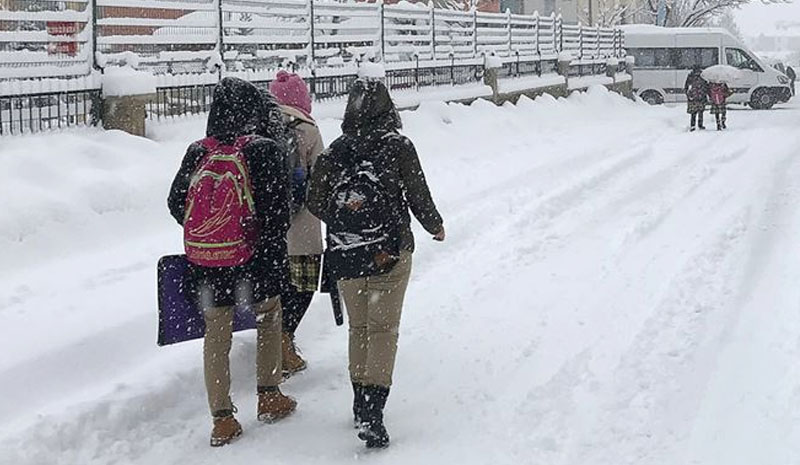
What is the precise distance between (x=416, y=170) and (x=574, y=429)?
4.99ft

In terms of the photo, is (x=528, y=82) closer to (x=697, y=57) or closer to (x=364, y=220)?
(x=697, y=57)

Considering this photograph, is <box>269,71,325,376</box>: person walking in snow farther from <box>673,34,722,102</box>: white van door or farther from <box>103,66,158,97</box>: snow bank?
<box>673,34,722,102</box>: white van door

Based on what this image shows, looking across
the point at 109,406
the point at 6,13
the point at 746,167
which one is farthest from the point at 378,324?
the point at 746,167

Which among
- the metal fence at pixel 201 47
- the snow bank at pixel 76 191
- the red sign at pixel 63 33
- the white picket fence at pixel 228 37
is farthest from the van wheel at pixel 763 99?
the red sign at pixel 63 33

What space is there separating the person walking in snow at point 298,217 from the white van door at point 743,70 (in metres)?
30.4

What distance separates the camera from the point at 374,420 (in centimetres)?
457

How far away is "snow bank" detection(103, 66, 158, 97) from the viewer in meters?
9.66

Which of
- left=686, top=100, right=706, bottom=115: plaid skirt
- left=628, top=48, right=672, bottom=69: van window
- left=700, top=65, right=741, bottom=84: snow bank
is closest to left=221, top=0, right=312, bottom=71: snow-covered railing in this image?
left=686, top=100, right=706, bottom=115: plaid skirt

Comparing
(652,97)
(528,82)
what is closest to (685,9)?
(652,97)

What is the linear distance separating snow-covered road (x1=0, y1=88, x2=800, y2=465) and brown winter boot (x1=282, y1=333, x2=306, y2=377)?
0.30ft

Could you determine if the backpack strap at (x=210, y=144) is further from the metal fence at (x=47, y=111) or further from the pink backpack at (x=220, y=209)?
the metal fence at (x=47, y=111)

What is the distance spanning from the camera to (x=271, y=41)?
A: 43.5 feet

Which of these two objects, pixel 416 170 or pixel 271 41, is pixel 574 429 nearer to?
pixel 416 170


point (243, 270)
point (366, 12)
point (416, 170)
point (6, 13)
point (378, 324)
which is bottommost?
point (378, 324)
